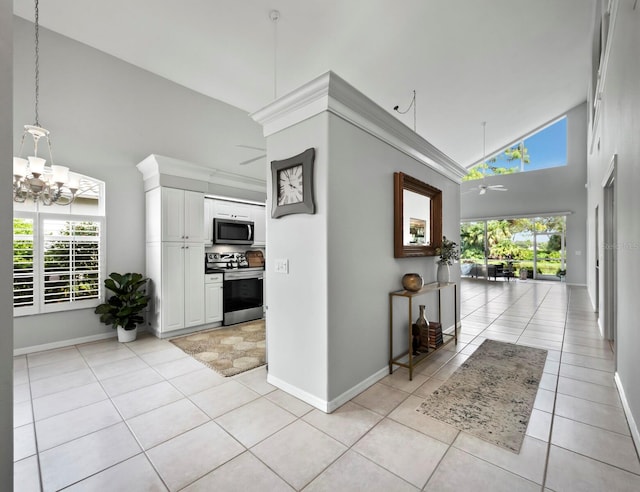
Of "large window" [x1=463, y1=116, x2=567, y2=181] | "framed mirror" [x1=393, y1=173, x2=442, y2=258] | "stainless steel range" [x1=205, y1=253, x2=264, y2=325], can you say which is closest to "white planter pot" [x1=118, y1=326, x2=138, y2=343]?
"stainless steel range" [x1=205, y1=253, x2=264, y2=325]

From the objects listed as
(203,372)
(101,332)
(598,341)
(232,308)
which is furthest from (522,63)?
(101,332)

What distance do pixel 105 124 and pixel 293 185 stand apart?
3.35m

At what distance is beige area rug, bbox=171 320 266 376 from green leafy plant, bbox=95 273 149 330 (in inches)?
24.1

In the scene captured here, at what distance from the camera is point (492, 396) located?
7.93 ft

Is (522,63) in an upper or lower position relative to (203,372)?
upper

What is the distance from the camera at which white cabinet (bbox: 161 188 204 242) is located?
406 centimetres

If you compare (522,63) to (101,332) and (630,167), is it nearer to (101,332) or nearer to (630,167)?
(630,167)

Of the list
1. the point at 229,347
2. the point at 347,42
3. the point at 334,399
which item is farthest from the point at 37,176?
the point at 347,42

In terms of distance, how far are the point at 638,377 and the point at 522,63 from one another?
5238mm

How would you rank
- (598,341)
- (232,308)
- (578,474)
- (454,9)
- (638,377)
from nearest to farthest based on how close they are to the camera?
(578,474) < (638,377) < (454,9) < (598,341) < (232,308)

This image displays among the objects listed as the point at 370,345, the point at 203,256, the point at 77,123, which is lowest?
the point at 370,345

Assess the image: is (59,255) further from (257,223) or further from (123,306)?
(257,223)

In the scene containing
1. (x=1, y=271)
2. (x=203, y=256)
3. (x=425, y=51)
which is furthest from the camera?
(x=203, y=256)

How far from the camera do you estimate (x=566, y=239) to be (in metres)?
9.59
